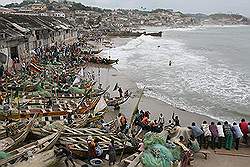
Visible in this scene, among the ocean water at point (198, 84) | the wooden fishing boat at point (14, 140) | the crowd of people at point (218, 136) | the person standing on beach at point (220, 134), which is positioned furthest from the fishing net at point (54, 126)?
the ocean water at point (198, 84)

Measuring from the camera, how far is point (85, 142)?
545 inches

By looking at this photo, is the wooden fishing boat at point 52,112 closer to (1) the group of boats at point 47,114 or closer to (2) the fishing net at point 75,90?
(1) the group of boats at point 47,114

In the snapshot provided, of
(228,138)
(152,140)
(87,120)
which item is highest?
(152,140)

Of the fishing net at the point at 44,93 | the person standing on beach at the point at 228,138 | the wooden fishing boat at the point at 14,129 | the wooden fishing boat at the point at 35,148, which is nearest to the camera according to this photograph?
the wooden fishing boat at the point at 35,148

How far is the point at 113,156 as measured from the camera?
13000 millimetres

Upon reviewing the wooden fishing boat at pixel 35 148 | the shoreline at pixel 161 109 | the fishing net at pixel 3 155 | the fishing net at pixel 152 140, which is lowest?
the shoreline at pixel 161 109

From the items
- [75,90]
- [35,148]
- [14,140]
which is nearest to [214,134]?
[35,148]

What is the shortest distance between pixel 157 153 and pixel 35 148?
4.38 m

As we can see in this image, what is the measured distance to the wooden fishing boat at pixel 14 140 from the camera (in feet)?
43.3

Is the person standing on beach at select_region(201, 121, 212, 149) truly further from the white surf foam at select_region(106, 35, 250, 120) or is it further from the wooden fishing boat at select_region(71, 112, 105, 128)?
the white surf foam at select_region(106, 35, 250, 120)

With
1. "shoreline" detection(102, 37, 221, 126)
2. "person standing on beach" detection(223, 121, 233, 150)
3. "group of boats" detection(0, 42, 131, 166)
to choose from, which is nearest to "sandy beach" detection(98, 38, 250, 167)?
"shoreline" detection(102, 37, 221, 126)

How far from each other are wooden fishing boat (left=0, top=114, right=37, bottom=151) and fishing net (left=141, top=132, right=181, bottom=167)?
4.90 m

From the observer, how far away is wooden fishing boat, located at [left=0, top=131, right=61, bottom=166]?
1171 centimetres

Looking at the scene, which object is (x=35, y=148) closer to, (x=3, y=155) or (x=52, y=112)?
(x=3, y=155)
